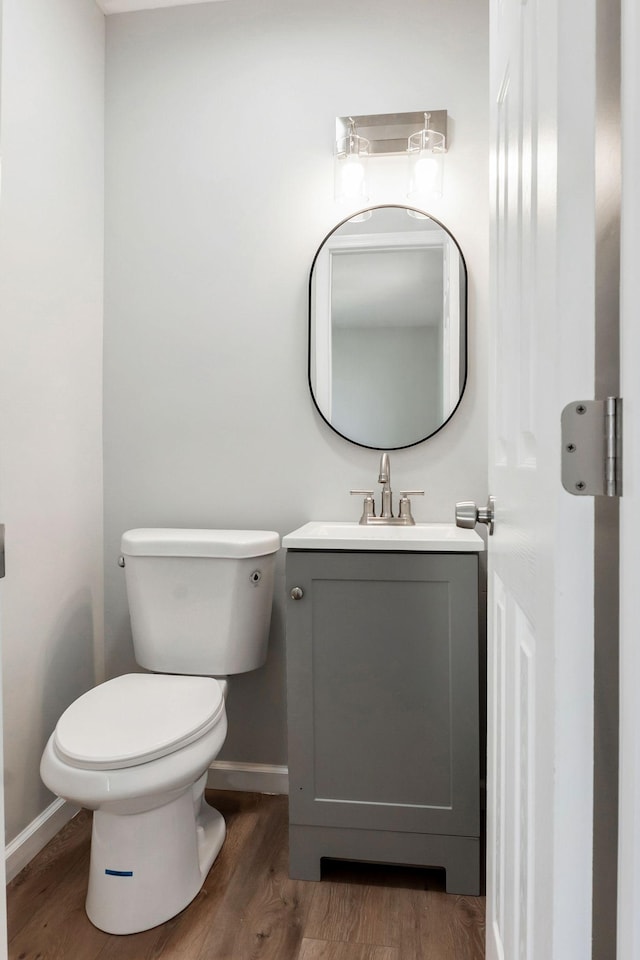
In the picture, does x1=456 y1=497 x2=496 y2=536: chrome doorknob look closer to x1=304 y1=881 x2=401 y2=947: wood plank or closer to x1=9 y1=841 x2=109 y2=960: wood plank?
x1=304 y1=881 x2=401 y2=947: wood plank

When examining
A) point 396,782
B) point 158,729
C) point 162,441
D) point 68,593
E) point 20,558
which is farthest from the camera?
point 162,441

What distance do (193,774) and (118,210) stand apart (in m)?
1.75

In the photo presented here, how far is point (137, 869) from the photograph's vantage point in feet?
4.70

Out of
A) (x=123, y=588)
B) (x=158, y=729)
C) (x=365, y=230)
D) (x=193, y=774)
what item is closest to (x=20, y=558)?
(x=123, y=588)

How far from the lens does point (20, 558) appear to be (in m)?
1.70

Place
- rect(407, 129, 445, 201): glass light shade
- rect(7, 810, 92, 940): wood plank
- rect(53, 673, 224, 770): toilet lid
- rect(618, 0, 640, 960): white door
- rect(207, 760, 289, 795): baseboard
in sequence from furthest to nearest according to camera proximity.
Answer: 1. rect(207, 760, 289, 795): baseboard
2. rect(407, 129, 445, 201): glass light shade
3. rect(7, 810, 92, 940): wood plank
4. rect(53, 673, 224, 770): toilet lid
5. rect(618, 0, 640, 960): white door

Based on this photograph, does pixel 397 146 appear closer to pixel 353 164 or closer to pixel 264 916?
pixel 353 164

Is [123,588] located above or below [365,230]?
below

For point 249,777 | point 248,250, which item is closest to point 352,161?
point 248,250

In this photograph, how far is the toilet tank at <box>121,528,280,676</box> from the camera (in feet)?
5.90

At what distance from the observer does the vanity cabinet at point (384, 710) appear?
1567mm

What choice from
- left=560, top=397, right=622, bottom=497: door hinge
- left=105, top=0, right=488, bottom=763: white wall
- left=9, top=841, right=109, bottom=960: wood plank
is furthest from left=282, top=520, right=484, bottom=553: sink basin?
left=560, top=397, right=622, bottom=497: door hinge

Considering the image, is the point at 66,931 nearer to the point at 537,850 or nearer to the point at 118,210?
the point at 537,850

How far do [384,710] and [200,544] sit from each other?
2.17ft
